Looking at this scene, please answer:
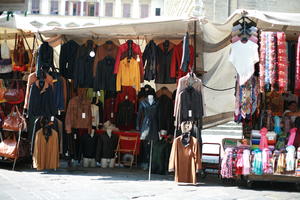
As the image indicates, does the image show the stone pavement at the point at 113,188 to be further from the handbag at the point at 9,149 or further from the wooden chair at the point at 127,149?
the wooden chair at the point at 127,149

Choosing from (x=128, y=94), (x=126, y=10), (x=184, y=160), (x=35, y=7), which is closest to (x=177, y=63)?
(x=128, y=94)

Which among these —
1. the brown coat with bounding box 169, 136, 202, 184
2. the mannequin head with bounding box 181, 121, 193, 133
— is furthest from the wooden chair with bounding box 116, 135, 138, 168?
the mannequin head with bounding box 181, 121, 193, 133

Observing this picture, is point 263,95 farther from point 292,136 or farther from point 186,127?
point 186,127

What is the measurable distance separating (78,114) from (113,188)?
247 centimetres

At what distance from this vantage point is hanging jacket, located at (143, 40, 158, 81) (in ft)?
29.9

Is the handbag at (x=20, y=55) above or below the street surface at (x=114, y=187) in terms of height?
above

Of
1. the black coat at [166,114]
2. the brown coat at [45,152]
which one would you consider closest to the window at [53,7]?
the black coat at [166,114]

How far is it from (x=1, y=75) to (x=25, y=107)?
1439mm

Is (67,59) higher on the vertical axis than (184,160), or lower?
higher

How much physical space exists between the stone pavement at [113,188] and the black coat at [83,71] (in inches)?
73.5

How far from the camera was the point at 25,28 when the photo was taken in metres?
9.29

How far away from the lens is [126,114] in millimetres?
10141

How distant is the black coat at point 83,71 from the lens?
30.6 feet

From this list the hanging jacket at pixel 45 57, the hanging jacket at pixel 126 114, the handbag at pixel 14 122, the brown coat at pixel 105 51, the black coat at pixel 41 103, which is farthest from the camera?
the hanging jacket at pixel 126 114
